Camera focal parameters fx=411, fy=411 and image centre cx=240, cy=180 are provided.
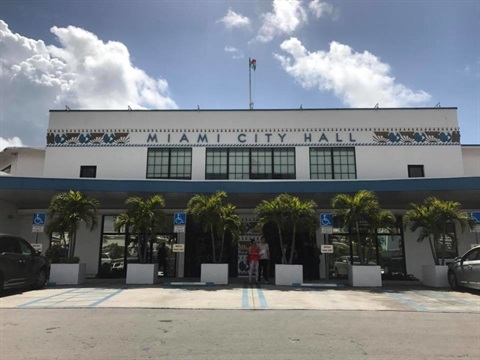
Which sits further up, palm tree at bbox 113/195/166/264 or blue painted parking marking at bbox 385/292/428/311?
palm tree at bbox 113/195/166/264

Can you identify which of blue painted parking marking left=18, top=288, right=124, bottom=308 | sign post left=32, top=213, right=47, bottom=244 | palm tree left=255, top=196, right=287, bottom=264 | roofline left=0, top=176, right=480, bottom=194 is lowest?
blue painted parking marking left=18, top=288, right=124, bottom=308

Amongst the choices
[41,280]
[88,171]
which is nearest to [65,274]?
[41,280]

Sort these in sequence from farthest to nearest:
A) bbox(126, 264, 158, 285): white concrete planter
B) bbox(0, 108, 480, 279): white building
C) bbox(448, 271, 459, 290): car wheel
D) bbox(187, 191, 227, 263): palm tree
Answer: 1. bbox(0, 108, 480, 279): white building
2. bbox(126, 264, 158, 285): white concrete planter
3. bbox(187, 191, 227, 263): palm tree
4. bbox(448, 271, 459, 290): car wheel

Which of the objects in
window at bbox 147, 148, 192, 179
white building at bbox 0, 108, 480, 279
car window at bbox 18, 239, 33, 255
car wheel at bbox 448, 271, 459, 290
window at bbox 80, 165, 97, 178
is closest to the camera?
car window at bbox 18, 239, 33, 255

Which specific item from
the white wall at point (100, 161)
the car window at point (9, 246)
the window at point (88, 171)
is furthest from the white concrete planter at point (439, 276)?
the window at point (88, 171)

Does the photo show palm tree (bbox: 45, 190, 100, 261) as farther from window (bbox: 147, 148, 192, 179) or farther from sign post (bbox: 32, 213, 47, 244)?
window (bbox: 147, 148, 192, 179)

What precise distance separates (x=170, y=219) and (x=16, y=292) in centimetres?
804

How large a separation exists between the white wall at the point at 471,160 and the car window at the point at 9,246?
21.0 m

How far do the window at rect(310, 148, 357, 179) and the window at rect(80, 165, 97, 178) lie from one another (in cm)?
1086

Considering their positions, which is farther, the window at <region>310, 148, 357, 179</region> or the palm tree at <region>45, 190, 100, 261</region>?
the window at <region>310, 148, 357, 179</region>

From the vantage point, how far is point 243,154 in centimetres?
2056

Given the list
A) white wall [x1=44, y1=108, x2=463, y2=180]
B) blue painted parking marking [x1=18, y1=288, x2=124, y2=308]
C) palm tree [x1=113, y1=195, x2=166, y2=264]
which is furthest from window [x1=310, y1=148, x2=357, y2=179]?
blue painted parking marking [x1=18, y1=288, x2=124, y2=308]

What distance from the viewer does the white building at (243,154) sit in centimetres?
1981

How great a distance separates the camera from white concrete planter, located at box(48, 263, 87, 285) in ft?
52.0
